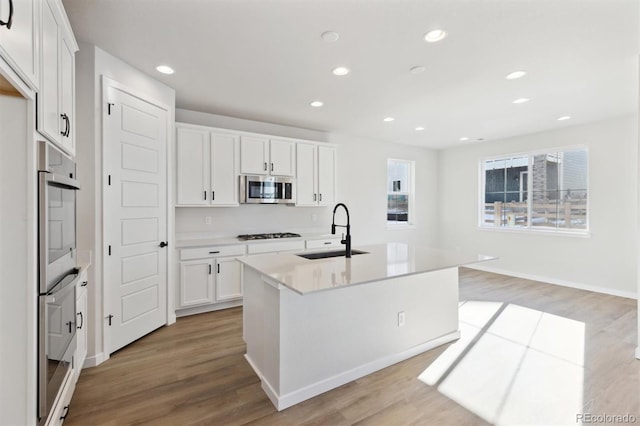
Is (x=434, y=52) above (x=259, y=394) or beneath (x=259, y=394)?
above

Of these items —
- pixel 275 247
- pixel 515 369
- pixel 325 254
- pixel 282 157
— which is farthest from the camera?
pixel 282 157

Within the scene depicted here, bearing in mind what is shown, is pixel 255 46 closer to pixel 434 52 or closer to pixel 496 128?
pixel 434 52

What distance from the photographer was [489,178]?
600 cm

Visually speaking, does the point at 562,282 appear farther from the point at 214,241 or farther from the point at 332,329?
the point at 214,241

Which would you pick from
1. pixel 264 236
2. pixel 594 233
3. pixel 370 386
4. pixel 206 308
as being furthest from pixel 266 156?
pixel 594 233

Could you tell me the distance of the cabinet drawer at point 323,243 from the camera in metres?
4.38

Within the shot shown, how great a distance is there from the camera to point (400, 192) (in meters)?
6.37

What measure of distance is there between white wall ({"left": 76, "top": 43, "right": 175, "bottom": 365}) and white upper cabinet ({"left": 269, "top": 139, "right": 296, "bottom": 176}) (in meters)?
2.13

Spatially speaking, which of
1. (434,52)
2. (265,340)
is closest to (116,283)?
(265,340)

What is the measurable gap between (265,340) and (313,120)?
11.0 ft

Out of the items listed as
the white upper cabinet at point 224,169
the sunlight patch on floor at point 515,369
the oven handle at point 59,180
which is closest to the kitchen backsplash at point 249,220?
the white upper cabinet at point 224,169

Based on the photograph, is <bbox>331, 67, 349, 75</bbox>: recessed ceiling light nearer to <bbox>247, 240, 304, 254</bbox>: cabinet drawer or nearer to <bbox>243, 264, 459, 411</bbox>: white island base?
<bbox>243, 264, 459, 411</bbox>: white island base

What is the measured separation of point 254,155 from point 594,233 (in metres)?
5.27

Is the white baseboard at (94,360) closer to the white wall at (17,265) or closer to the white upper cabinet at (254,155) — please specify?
the white wall at (17,265)
